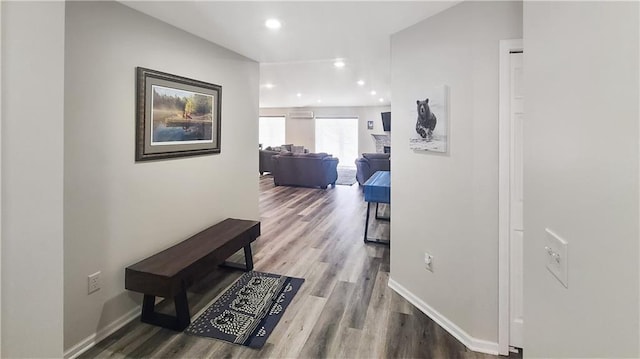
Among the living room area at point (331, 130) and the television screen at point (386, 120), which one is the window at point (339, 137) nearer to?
the living room area at point (331, 130)

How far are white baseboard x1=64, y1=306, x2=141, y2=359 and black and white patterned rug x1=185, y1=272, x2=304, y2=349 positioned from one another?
0.48 m

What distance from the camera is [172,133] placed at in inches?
104

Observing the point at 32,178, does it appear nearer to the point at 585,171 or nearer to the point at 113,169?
the point at 113,169

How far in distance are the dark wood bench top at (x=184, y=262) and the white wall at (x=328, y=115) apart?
9058 millimetres

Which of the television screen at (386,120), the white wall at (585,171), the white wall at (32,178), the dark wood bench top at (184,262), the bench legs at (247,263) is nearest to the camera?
the white wall at (585,171)

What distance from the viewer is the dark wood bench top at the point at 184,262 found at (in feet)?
6.96

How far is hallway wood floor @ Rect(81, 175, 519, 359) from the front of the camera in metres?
2.02

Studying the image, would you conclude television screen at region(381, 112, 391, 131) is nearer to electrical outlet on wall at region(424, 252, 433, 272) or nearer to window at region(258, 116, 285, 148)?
window at region(258, 116, 285, 148)

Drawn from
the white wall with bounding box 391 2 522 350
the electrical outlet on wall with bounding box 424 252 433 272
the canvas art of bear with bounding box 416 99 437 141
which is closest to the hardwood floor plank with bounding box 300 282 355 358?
the white wall with bounding box 391 2 522 350

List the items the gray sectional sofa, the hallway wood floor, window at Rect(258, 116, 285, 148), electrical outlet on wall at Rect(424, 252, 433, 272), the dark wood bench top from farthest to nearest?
window at Rect(258, 116, 285, 148) → the gray sectional sofa → electrical outlet on wall at Rect(424, 252, 433, 272) → the dark wood bench top → the hallway wood floor

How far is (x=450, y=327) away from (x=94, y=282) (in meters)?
2.42

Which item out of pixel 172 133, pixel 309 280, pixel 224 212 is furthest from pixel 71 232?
pixel 309 280

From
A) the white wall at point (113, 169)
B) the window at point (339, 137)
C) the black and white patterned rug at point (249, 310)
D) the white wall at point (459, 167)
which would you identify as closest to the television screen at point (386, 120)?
the window at point (339, 137)

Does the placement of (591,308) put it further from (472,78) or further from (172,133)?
(172,133)
